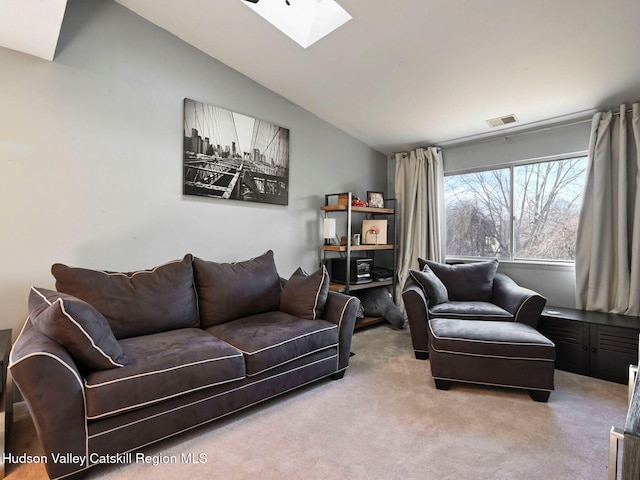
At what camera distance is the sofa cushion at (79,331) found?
4.85 feet

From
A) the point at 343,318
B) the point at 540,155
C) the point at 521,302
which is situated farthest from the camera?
the point at 540,155

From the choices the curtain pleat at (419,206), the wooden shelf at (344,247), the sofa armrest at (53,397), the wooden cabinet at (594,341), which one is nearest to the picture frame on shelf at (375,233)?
the wooden shelf at (344,247)

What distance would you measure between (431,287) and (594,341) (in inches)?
50.3

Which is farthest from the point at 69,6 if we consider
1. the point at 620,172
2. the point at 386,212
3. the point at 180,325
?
the point at 620,172

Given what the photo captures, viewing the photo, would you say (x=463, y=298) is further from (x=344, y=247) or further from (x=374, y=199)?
(x=374, y=199)

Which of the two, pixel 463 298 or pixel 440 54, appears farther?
pixel 463 298

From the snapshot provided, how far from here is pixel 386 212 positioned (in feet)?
13.7

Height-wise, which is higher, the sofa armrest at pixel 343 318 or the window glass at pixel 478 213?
the window glass at pixel 478 213

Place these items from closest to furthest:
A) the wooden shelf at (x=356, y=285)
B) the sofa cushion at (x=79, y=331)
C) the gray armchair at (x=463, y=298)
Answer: the sofa cushion at (x=79, y=331) → the gray armchair at (x=463, y=298) → the wooden shelf at (x=356, y=285)

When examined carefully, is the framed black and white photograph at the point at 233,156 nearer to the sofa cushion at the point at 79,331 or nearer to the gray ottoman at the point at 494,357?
the sofa cushion at the point at 79,331

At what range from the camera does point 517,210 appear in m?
3.63

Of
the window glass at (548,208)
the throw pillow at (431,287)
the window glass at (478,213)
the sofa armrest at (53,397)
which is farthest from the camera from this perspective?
the window glass at (478,213)

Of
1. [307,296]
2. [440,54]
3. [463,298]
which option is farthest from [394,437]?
[440,54]

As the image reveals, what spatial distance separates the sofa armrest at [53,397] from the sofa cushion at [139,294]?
566 millimetres
